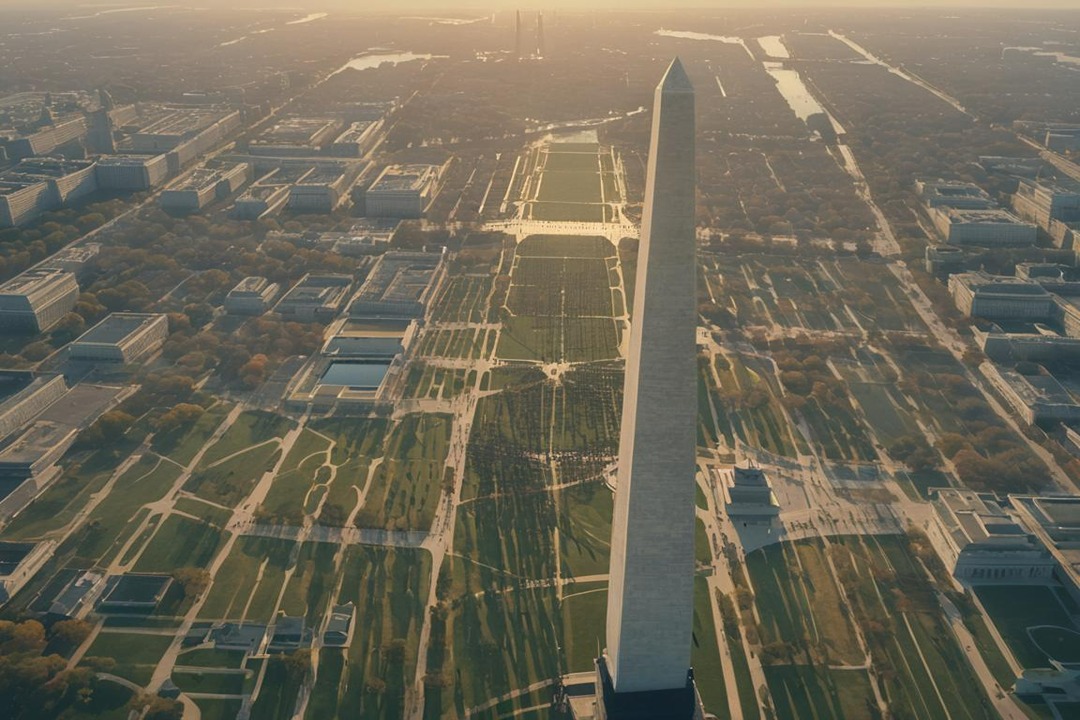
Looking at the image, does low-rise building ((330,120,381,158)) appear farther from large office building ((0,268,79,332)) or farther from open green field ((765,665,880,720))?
open green field ((765,665,880,720))

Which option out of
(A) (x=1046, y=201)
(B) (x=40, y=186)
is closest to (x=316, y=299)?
(B) (x=40, y=186)

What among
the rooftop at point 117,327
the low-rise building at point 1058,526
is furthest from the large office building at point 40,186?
the low-rise building at point 1058,526

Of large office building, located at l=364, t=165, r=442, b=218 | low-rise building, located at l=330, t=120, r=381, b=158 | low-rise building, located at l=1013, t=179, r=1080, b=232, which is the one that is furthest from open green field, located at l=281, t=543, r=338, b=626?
low-rise building, located at l=330, t=120, r=381, b=158

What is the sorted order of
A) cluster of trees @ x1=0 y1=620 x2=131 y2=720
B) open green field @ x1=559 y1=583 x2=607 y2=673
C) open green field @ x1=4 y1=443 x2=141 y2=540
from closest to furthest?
cluster of trees @ x1=0 y1=620 x2=131 y2=720 → open green field @ x1=559 y1=583 x2=607 y2=673 → open green field @ x1=4 y1=443 x2=141 y2=540

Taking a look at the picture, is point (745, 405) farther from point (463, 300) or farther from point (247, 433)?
point (247, 433)

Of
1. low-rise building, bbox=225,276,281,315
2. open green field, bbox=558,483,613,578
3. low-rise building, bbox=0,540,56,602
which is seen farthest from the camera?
low-rise building, bbox=225,276,281,315

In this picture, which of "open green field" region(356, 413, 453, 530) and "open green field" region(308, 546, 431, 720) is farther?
"open green field" region(356, 413, 453, 530)
